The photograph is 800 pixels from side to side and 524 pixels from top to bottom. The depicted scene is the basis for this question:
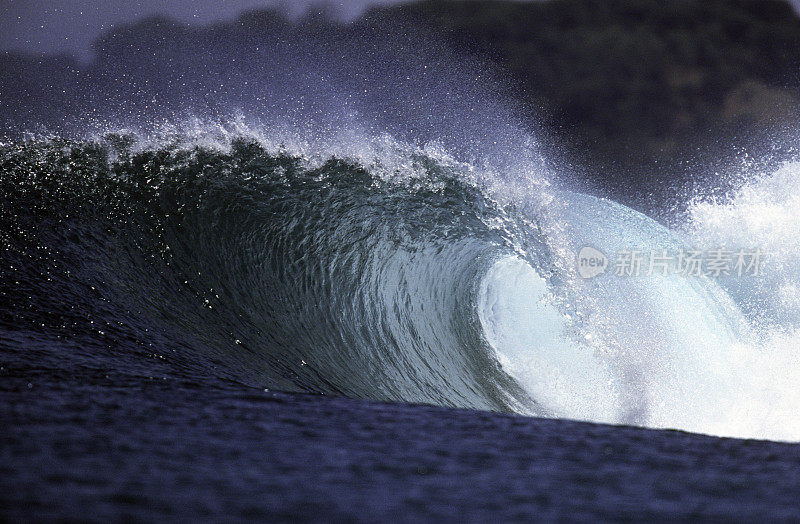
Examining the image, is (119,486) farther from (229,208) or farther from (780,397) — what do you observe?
(780,397)

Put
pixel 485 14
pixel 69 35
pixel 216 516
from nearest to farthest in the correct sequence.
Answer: pixel 216 516 → pixel 69 35 → pixel 485 14

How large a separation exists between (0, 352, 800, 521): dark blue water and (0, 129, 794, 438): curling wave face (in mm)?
1367

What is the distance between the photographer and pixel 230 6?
1368 inches

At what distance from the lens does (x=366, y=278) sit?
5.29 meters

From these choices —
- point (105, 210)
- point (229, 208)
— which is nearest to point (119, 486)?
point (105, 210)

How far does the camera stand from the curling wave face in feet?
12.5

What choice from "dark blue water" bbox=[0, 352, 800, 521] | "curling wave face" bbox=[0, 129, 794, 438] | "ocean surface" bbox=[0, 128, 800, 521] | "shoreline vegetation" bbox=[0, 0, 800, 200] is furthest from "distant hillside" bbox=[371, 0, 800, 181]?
"dark blue water" bbox=[0, 352, 800, 521]

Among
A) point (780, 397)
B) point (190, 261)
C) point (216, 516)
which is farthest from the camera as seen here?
point (780, 397)

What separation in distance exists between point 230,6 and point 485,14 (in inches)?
→ 532

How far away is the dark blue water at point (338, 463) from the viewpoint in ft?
4.02

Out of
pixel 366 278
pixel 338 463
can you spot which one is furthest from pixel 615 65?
pixel 338 463

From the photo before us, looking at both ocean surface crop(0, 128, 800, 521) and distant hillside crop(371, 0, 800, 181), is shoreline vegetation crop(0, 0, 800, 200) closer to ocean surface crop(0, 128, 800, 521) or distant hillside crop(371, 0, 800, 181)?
distant hillside crop(371, 0, 800, 181)

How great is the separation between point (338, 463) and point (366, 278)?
151 inches

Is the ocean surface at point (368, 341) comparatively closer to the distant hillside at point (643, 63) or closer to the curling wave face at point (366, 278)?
the curling wave face at point (366, 278)
